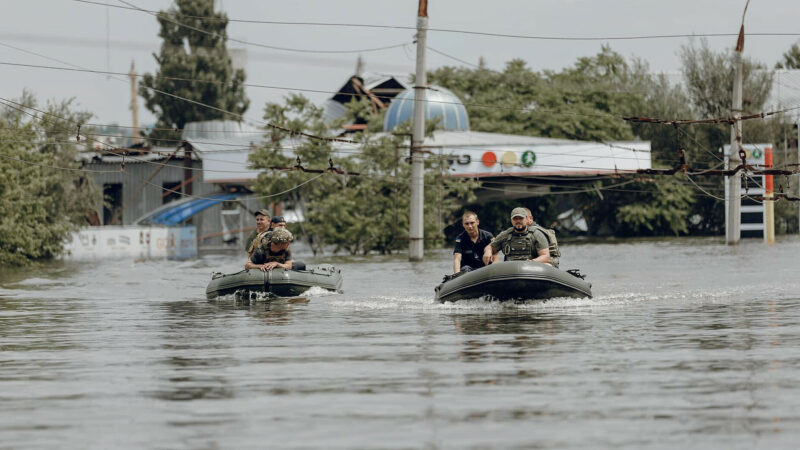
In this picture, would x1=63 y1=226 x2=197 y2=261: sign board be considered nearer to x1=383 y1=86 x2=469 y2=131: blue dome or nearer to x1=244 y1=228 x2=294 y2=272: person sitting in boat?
x1=383 y1=86 x2=469 y2=131: blue dome

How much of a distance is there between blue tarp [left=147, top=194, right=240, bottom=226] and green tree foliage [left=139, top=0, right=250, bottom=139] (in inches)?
1044

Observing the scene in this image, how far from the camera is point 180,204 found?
7294cm

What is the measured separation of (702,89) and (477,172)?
18472 mm

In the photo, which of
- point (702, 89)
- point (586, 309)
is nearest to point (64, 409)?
point (586, 309)

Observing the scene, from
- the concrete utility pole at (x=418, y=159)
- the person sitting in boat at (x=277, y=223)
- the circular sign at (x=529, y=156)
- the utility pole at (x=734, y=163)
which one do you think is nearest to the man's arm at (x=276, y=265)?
the person sitting in boat at (x=277, y=223)

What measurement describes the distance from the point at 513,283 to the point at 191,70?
79440 mm

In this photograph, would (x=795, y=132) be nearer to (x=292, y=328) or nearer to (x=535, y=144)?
(x=535, y=144)

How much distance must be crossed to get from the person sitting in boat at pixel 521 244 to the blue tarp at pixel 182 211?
157 ft

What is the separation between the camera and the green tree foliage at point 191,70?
Result: 326 ft

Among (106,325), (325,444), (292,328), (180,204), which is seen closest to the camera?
(325,444)

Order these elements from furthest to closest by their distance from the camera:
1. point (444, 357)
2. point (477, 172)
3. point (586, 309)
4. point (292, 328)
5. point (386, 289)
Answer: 1. point (477, 172)
2. point (386, 289)
3. point (586, 309)
4. point (292, 328)
5. point (444, 357)

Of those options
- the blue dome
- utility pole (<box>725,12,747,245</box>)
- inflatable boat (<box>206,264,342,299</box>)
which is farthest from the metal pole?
inflatable boat (<box>206,264,342,299</box>)

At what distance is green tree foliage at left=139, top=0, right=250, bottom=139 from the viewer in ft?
326

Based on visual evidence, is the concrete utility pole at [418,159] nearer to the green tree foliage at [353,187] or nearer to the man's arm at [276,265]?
the green tree foliage at [353,187]
